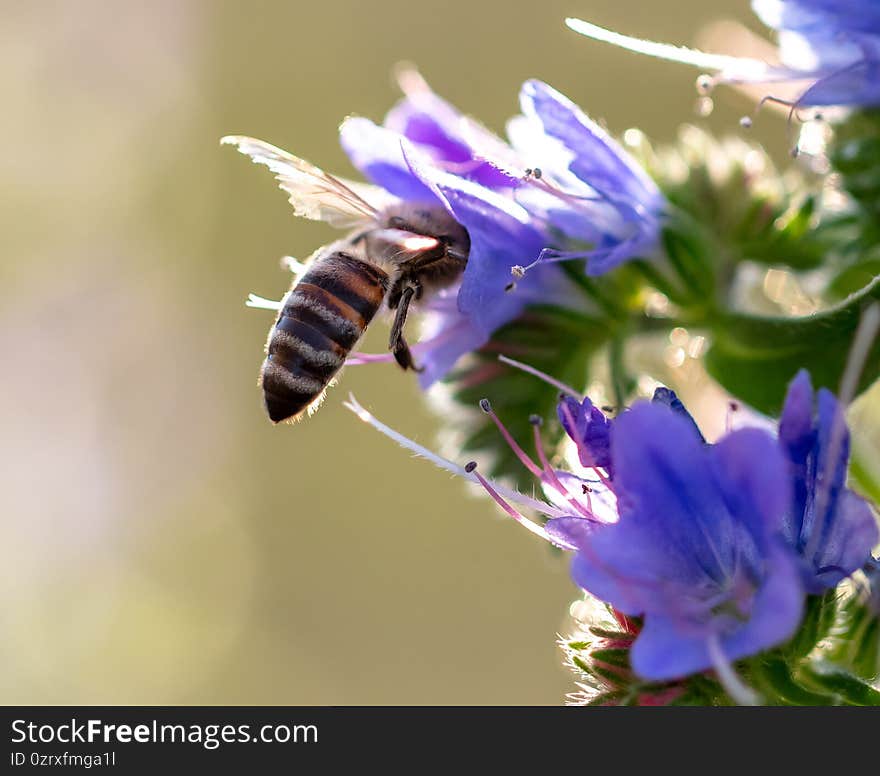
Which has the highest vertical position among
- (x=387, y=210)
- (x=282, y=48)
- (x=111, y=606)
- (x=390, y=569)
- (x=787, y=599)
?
(x=282, y=48)

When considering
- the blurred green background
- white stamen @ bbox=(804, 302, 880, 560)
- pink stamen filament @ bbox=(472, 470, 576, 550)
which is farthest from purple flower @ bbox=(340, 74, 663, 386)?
the blurred green background

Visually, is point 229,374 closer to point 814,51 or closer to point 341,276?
point 341,276

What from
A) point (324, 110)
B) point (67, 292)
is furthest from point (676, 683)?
point (324, 110)

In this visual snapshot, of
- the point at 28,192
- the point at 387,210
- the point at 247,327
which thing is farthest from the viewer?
the point at 247,327

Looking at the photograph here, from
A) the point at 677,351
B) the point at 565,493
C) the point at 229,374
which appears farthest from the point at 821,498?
the point at 229,374

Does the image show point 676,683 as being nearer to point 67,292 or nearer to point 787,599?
point 787,599

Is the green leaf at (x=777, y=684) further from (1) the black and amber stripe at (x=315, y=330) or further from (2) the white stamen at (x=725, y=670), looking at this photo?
(1) the black and amber stripe at (x=315, y=330)

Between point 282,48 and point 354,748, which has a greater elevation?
point 282,48
